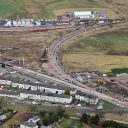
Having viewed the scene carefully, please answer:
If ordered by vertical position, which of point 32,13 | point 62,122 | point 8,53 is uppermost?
point 32,13

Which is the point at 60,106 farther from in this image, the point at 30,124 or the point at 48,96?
the point at 30,124

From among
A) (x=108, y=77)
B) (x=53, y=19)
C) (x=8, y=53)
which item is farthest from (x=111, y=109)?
(x=53, y=19)

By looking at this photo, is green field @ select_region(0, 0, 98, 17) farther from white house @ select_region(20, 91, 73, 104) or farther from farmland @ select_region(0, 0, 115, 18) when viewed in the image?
white house @ select_region(20, 91, 73, 104)

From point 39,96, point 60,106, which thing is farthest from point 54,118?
point 39,96

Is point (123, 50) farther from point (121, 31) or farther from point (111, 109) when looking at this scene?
point (111, 109)

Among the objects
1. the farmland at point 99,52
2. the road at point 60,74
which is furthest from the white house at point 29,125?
the farmland at point 99,52

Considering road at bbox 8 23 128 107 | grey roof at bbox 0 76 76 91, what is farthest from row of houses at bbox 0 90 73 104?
road at bbox 8 23 128 107
